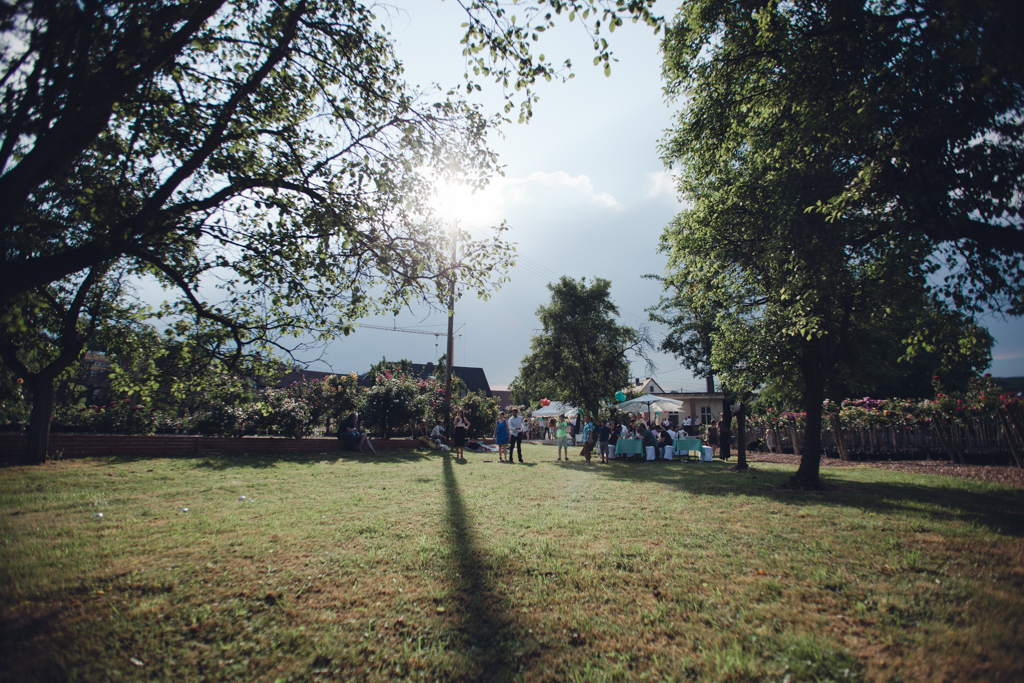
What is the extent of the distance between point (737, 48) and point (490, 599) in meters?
9.48

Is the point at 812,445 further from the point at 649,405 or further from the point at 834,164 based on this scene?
the point at 649,405

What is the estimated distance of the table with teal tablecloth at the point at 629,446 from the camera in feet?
58.3

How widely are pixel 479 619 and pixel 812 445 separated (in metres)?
9.01

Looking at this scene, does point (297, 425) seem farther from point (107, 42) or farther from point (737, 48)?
point (737, 48)

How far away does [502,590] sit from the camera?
3.92 metres

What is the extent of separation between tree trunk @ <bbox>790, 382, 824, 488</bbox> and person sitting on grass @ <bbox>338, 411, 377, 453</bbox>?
14261mm

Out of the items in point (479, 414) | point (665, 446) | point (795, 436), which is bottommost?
point (665, 446)

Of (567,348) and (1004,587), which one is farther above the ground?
(567,348)

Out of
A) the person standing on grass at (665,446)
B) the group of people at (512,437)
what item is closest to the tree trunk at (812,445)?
the group of people at (512,437)

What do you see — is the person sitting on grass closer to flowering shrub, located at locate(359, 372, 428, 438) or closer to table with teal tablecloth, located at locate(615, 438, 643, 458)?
flowering shrub, located at locate(359, 372, 428, 438)

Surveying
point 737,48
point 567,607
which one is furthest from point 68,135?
point 737,48

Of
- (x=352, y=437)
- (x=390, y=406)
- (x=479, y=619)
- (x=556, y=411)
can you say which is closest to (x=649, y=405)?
(x=556, y=411)

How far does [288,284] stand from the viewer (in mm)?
6371

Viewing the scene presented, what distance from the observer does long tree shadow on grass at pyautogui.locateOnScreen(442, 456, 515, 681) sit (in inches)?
110
